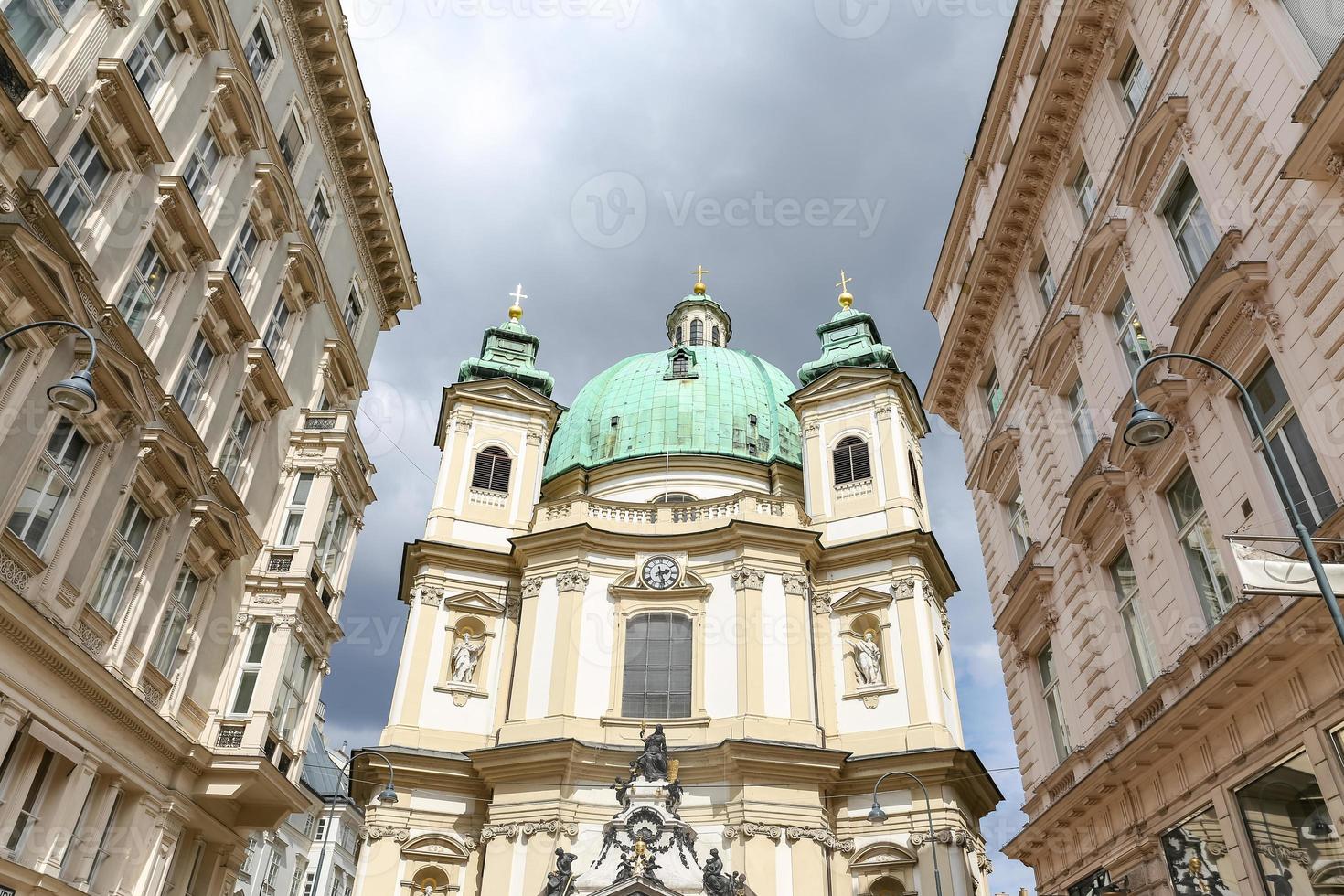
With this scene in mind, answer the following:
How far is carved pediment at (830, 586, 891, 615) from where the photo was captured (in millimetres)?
35000

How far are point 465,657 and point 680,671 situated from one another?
7.84 m

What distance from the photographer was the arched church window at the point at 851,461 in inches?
1542

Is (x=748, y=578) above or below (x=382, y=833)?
above

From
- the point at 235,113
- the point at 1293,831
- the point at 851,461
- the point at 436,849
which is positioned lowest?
the point at 1293,831

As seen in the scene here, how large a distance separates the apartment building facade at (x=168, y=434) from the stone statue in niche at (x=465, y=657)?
36.8ft

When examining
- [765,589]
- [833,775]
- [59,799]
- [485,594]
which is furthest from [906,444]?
[59,799]

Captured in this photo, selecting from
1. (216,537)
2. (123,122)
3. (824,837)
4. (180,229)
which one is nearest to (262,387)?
(216,537)

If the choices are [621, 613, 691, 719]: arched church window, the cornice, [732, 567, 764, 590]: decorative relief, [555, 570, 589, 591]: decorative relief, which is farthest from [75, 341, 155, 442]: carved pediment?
[732, 567, 764, 590]: decorative relief

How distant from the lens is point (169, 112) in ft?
56.9

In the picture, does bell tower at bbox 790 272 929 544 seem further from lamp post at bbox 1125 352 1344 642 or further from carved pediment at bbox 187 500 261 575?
lamp post at bbox 1125 352 1344 642

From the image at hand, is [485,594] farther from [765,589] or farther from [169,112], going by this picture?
[169,112]

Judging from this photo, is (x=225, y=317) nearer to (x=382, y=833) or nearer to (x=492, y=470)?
(x=382, y=833)

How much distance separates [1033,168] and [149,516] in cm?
1835

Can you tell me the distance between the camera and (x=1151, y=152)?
14898 millimetres
